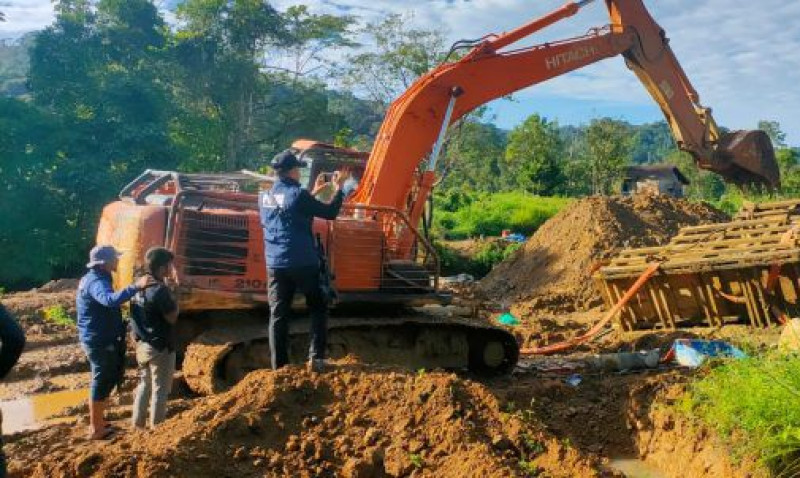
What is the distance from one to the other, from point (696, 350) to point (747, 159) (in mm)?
5062

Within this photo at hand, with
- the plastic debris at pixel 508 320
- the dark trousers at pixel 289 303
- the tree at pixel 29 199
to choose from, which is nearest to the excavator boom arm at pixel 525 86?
the dark trousers at pixel 289 303

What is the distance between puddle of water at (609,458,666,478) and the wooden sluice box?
4.14 meters

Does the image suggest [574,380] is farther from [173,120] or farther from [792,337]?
[173,120]

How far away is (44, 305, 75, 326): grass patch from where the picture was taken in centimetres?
1331

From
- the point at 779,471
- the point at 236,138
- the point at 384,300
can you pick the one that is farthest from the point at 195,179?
the point at 236,138

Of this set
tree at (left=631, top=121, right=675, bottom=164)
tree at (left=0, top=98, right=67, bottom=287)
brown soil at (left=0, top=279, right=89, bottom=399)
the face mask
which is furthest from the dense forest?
tree at (left=631, top=121, right=675, bottom=164)

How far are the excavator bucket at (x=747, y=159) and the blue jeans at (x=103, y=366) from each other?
929 centimetres

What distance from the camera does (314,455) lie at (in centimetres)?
486

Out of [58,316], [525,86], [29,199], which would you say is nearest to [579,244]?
[525,86]

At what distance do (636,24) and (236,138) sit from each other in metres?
23.9

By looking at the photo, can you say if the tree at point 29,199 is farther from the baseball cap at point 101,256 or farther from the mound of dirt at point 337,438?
the mound of dirt at point 337,438

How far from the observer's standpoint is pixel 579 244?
17109 mm

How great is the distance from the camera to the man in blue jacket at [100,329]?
5.99 meters

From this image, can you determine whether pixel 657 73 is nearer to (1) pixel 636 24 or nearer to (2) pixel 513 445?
(1) pixel 636 24
